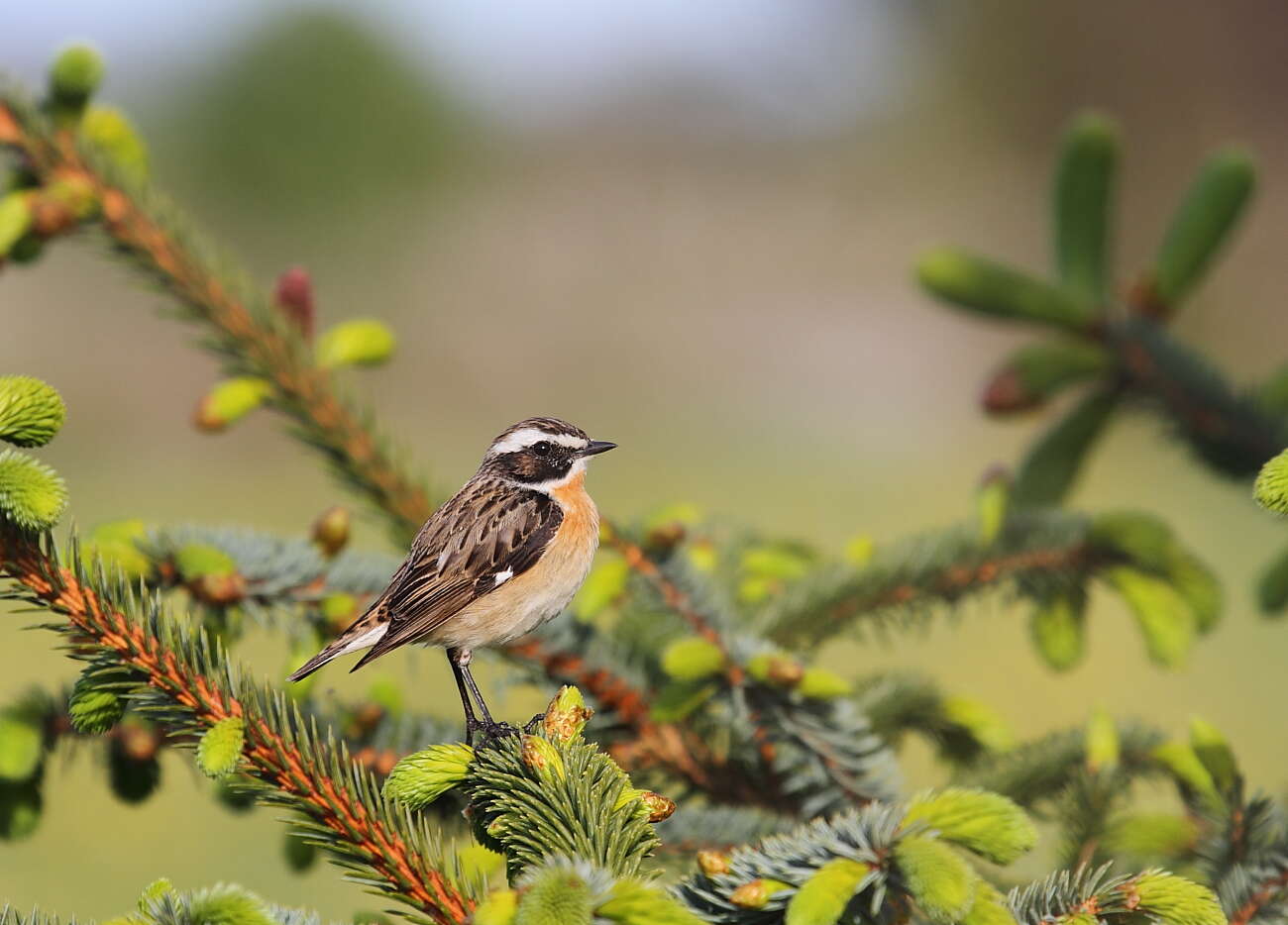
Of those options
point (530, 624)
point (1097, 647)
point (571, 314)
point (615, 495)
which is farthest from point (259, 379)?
point (571, 314)

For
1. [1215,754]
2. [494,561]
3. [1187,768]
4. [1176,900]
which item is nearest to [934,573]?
[1187,768]

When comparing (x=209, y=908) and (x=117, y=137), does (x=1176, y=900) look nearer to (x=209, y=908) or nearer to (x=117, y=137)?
(x=209, y=908)

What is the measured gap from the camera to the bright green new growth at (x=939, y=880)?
142 cm

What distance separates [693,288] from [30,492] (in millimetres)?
19023

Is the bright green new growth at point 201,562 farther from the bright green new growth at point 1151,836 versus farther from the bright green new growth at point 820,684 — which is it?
the bright green new growth at point 1151,836

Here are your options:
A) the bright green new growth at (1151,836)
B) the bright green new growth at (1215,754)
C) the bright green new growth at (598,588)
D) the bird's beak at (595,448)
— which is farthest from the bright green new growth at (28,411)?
the bright green new growth at (1151,836)

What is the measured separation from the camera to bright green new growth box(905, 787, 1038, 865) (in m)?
1.48

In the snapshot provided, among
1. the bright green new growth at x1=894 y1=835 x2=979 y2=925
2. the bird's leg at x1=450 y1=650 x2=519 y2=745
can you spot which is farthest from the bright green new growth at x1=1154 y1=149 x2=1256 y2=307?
the bright green new growth at x1=894 y1=835 x2=979 y2=925

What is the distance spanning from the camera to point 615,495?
1239 centimetres

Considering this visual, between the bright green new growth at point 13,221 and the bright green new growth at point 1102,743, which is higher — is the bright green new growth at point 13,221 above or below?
above

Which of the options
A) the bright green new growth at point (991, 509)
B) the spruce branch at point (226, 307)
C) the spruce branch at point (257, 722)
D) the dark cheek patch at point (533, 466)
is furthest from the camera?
the bright green new growth at point (991, 509)

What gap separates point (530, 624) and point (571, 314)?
672 inches

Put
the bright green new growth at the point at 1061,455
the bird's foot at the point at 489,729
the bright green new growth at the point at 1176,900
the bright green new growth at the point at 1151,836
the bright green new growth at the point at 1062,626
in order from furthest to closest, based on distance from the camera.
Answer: the bright green new growth at the point at 1061,455 < the bright green new growth at the point at 1062,626 < the bright green new growth at the point at 1151,836 < the bird's foot at the point at 489,729 < the bright green new growth at the point at 1176,900

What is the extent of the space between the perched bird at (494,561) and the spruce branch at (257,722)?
37 centimetres
